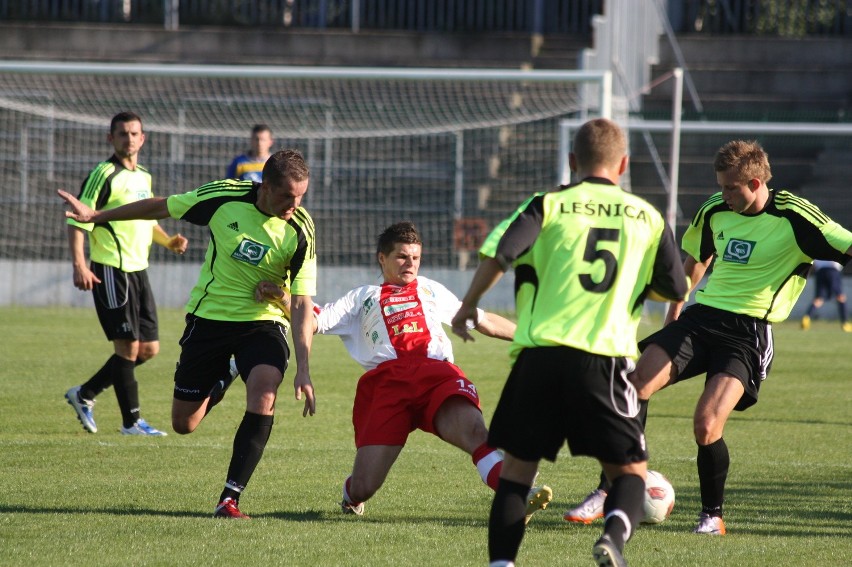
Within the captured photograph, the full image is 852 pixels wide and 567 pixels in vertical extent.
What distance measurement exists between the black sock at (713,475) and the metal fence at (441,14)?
19.5 metres

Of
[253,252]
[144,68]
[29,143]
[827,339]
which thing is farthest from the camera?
[29,143]

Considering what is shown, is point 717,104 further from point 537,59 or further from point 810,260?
point 810,260

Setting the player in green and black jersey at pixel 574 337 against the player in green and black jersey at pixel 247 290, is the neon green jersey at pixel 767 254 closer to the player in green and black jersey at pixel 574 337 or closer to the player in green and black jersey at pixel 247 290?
the player in green and black jersey at pixel 574 337

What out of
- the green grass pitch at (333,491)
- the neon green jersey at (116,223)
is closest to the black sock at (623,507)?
the green grass pitch at (333,491)

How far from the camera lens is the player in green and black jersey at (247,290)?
19.9 feet

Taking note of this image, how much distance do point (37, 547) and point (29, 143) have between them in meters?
16.8

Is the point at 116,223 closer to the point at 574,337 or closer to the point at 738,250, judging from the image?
the point at 738,250

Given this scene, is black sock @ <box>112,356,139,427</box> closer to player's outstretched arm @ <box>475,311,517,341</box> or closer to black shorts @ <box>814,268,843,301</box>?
player's outstretched arm @ <box>475,311,517,341</box>

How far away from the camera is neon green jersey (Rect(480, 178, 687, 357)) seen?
4461 mm

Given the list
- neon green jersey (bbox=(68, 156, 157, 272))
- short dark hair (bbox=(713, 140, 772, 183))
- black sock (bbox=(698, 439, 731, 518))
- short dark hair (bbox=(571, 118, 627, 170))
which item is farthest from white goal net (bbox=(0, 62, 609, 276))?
short dark hair (bbox=(571, 118, 627, 170))

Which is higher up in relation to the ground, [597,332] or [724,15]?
[724,15]

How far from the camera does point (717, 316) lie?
6383 mm

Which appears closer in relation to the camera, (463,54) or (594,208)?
(594,208)

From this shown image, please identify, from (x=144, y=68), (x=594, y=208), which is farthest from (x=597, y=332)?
(x=144, y=68)
